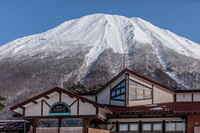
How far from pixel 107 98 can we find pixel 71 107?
6084 millimetres

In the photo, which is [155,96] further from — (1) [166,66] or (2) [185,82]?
(1) [166,66]

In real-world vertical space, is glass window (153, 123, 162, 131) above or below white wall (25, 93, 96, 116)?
below

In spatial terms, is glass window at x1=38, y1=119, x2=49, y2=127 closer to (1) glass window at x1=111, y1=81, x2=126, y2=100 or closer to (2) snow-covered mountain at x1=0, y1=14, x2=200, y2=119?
(1) glass window at x1=111, y1=81, x2=126, y2=100

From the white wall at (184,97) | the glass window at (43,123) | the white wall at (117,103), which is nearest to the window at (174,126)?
the white wall at (117,103)

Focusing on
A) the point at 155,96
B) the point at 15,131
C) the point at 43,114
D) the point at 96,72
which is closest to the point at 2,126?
the point at 15,131

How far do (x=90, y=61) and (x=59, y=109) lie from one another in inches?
5344

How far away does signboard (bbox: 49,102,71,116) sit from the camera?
943 inches

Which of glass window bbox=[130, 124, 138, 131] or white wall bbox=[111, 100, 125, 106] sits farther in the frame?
white wall bbox=[111, 100, 125, 106]

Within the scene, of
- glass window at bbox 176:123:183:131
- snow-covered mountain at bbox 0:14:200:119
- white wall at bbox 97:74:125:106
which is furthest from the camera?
snow-covered mountain at bbox 0:14:200:119

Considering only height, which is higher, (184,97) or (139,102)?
(184,97)

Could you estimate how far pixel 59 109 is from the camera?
2412 centimetres

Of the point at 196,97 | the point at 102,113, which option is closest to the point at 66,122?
the point at 102,113

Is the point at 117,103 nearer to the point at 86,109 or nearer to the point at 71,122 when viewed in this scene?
the point at 86,109

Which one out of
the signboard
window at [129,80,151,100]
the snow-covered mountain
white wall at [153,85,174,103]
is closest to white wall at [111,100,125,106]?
window at [129,80,151,100]
